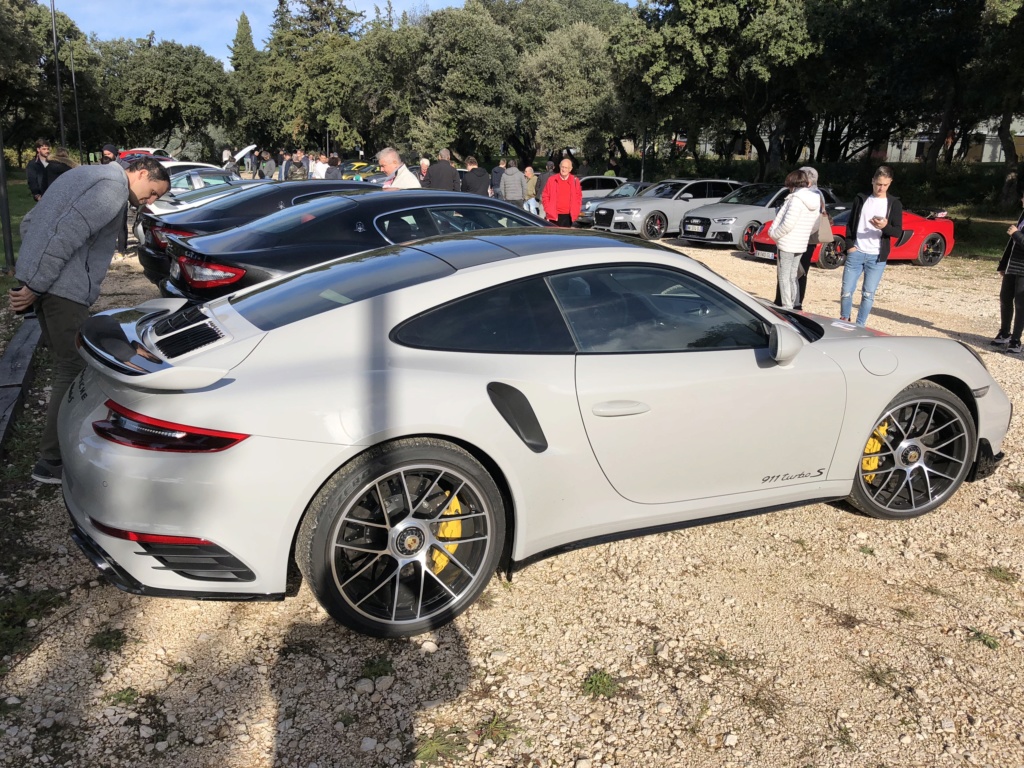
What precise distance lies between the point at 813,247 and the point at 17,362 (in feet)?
25.5

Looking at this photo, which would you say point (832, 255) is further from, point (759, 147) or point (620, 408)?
point (759, 147)

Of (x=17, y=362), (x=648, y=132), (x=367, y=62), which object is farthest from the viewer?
(x=367, y=62)

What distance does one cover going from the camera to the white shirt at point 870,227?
7.95 metres

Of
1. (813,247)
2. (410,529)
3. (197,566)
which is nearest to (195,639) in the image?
(197,566)

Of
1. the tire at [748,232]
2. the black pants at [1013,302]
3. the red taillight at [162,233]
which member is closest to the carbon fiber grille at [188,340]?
the red taillight at [162,233]

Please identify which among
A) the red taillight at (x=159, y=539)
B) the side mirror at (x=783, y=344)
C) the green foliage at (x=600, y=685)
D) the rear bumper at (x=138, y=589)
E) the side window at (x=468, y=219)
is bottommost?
the green foliage at (x=600, y=685)

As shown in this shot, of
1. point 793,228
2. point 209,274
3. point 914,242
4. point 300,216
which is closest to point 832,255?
point 914,242

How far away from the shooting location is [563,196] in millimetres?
11734

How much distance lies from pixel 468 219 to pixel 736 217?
1069cm

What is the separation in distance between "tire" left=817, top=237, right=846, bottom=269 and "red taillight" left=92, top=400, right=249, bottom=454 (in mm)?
13401

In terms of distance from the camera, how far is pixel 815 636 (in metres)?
3.26

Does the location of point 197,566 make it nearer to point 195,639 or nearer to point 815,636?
point 195,639

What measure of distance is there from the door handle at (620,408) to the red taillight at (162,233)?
5059 millimetres

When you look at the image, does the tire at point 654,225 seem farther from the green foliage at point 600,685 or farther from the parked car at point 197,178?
the green foliage at point 600,685
